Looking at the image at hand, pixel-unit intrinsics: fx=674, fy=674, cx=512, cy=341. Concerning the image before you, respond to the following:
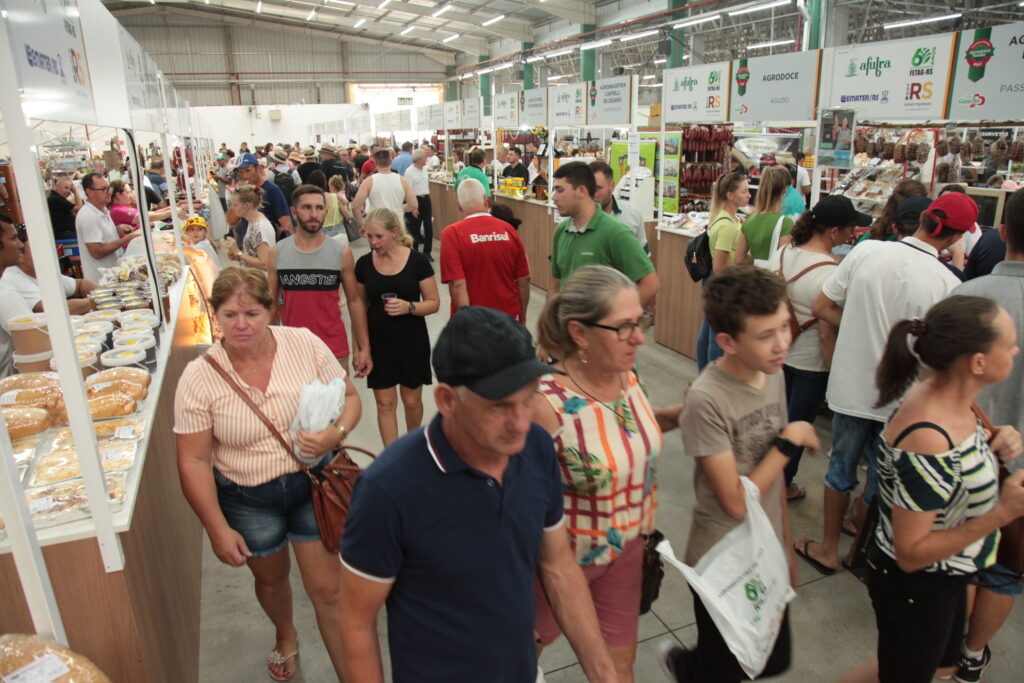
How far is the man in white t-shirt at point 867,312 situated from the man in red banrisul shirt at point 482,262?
1679 mm

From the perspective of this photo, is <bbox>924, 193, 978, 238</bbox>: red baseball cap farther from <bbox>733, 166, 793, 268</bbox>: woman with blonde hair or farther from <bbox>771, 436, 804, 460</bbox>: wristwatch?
<bbox>771, 436, 804, 460</bbox>: wristwatch

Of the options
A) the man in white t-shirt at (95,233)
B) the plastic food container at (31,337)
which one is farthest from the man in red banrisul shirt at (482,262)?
the man in white t-shirt at (95,233)

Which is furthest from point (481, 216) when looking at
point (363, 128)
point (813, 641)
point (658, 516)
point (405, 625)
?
point (363, 128)

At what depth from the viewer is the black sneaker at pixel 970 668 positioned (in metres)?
2.40

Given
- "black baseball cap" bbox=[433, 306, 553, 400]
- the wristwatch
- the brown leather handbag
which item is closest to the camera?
"black baseball cap" bbox=[433, 306, 553, 400]

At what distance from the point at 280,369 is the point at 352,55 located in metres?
31.0

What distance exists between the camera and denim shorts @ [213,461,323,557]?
2189 mm

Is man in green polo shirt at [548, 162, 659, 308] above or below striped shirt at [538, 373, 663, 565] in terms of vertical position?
above

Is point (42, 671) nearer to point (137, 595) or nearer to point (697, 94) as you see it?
point (137, 595)

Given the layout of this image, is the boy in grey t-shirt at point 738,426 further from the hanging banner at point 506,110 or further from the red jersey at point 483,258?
the hanging banner at point 506,110

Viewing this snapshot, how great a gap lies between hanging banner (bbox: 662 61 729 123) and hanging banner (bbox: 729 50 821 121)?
12 centimetres

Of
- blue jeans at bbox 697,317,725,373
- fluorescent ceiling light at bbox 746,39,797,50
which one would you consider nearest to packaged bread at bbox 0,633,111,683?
blue jeans at bbox 697,317,725,373

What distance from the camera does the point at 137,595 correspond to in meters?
1.87

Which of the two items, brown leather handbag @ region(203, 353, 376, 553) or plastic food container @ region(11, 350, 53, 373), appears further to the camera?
plastic food container @ region(11, 350, 53, 373)
